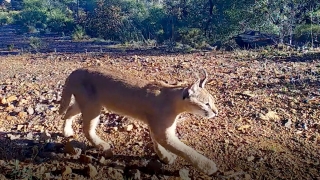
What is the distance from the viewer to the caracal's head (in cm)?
416

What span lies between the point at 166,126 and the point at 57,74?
536cm

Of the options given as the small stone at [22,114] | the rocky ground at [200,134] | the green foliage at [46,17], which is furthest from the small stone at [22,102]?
the green foliage at [46,17]

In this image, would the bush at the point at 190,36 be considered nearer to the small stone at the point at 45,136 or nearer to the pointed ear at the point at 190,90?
the small stone at the point at 45,136

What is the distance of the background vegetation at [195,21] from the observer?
44.7 ft

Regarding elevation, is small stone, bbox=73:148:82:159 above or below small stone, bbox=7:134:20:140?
below

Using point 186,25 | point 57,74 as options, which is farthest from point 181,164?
point 186,25

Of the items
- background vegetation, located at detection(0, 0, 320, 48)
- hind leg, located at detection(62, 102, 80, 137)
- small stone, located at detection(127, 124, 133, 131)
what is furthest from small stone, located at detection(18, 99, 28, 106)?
background vegetation, located at detection(0, 0, 320, 48)

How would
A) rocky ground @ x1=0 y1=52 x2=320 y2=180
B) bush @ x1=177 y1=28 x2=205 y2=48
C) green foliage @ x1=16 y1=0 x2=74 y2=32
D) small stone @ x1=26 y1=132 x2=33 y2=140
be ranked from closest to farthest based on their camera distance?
rocky ground @ x1=0 y1=52 x2=320 y2=180 → small stone @ x1=26 y1=132 x2=33 y2=140 → bush @ x1=177 y1=28 x2=205 y2=48 → green foliage @ x1=16 y1=0 x2=74 y2=32

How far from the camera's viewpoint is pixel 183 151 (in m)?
4.11

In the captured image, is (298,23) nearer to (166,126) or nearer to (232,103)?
(232,103)

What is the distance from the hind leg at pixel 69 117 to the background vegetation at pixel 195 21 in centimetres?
920

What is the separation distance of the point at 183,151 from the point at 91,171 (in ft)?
3.25

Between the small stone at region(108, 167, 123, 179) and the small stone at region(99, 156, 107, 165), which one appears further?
the small stone at region(99, 156, 107, 165)

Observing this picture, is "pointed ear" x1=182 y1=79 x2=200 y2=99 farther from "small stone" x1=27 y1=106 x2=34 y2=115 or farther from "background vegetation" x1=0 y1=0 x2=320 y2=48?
"background vegetation" x1=0 y1=0 x2=320 y2=48
